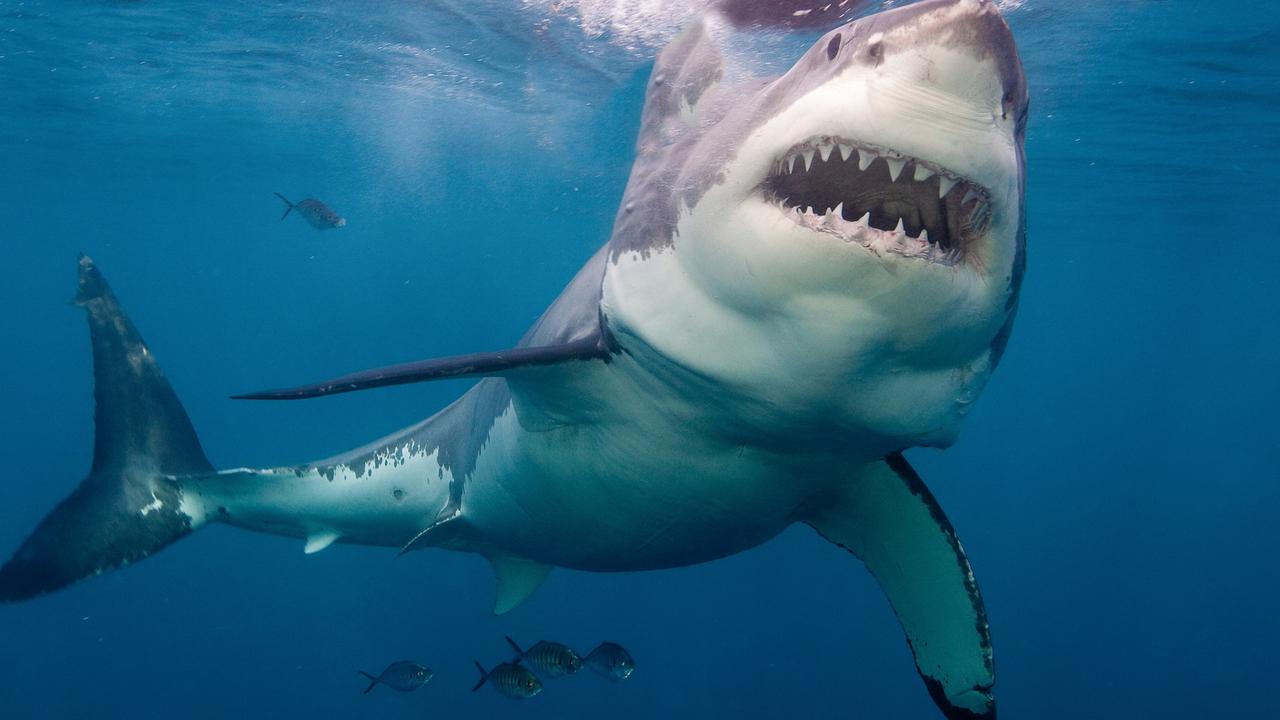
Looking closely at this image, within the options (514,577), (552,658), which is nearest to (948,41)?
(514,577)

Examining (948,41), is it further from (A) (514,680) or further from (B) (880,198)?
(A) (514,680)

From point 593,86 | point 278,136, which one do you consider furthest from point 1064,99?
point 278,136

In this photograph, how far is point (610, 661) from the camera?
23.9ft

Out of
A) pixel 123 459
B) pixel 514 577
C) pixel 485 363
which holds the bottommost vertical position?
pixel 514 577

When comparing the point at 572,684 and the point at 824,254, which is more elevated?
the point at 824,254

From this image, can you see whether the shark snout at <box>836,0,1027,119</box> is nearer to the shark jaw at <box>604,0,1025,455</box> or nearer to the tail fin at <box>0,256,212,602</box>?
the shark jaw at <box>604,0,1025,455</box>

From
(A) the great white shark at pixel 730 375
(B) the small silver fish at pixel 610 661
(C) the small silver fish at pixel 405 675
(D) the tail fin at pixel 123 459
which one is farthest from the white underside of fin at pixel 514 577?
(C) the small silver fish at pixel 405 675

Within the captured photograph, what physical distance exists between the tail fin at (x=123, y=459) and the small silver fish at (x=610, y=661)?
12.0 feet

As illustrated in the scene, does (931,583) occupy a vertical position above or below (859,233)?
below

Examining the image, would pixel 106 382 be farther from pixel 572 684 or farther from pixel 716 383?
pixel 572 684

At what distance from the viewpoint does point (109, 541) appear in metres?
5.46

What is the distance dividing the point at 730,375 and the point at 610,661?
5.43 meters

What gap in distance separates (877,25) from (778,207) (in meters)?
0.52

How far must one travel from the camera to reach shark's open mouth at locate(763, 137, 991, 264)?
2.00m
